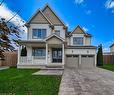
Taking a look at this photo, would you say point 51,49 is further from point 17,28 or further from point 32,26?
point 17,28

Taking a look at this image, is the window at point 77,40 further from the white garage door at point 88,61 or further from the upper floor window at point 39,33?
the upper floor window at point 39,33

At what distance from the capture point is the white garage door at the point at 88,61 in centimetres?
2981

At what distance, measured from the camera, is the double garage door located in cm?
2983

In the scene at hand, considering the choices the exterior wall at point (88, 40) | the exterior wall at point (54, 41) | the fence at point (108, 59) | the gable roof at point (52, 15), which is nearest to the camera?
the exterior wall at point (54, 41)

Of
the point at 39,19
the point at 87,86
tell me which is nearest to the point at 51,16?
the point at 39,19

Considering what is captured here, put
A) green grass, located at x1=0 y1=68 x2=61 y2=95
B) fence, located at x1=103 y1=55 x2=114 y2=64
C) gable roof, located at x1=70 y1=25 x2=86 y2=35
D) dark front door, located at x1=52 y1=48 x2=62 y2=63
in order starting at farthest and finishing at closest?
fence, located at x1=103 y1=55 x2=114 y2=64 → gable roof, located at x1=70 y1=25 x2=86 y2=35 → dark front door, located at x1=52 y1=48 x2=62 y2=63 → green grass, located at x1=0 y1=68 x2=61 y2=95

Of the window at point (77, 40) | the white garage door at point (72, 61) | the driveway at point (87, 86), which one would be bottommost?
the driveway at point (87, 86)

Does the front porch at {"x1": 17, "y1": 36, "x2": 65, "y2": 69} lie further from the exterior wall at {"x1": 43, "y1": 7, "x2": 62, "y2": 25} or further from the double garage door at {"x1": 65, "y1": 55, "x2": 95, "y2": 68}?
the exterior wall at {"x1": 43, "y1": 7, "x2": 62, "y2": 25}

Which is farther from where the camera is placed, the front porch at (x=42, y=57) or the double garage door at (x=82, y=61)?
the double garage door at (x=82, y=61)

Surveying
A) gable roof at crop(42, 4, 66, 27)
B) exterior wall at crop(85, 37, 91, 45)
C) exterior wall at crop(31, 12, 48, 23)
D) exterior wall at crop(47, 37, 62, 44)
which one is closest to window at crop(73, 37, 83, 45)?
exterior wall at crop(85, 37, 91, 45)

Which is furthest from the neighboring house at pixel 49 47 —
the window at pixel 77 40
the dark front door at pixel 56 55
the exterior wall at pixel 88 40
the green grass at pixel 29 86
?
the green grass at pixel 29 86

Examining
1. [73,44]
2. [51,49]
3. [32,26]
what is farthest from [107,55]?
[32,26]

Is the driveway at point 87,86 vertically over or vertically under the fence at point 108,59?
under

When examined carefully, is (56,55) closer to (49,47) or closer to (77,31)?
(49,47)
